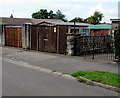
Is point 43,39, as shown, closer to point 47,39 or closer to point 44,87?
Result: point 47,39

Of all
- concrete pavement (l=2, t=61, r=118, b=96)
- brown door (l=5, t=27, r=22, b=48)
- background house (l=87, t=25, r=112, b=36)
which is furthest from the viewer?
background house (l=87, t=25, r=112, b=36)

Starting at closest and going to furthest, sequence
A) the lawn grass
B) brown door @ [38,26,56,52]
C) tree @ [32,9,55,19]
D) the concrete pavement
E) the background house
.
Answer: the concrete pavement < the lawn grass < brown door @ [38,26,56,52] < the background house < tree @ [32,9,55,19]

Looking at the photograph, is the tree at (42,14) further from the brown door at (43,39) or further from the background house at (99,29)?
the brown door at (43,39)

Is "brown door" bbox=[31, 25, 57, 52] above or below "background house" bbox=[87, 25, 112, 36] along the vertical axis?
below

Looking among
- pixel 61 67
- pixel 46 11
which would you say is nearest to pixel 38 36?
pixel 61 67

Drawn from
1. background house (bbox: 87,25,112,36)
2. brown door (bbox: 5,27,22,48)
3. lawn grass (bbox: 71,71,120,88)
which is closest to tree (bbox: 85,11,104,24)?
background house (bbox: 87,25,112,36)

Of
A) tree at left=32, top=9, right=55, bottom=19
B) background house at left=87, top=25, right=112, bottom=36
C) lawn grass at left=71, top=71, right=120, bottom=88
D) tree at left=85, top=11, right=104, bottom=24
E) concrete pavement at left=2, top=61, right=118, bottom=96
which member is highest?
tree at left=32, top=9, right=55, bottom=19

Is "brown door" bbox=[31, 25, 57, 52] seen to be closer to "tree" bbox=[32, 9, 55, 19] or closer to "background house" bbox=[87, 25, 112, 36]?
"background house" bbox=[87, 25, 112, 36]

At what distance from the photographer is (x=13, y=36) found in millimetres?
18156

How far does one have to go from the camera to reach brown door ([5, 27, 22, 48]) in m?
17.4

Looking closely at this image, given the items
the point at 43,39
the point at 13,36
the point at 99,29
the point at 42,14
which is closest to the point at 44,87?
the point at 43,39

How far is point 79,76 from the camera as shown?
298 inches

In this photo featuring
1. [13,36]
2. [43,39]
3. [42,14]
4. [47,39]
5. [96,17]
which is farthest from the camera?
[42,14]

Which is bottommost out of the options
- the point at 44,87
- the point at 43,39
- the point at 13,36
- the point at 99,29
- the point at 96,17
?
the point at 44,87
